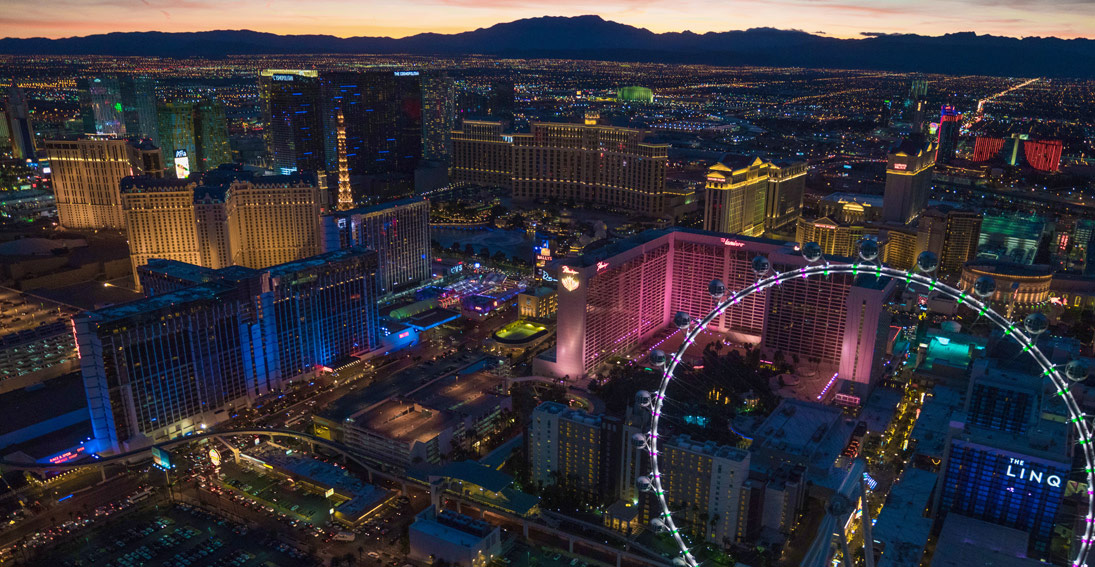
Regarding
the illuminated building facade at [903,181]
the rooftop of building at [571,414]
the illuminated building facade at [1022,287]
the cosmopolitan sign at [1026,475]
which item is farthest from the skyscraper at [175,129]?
Answer: the cosmopolitan sign at [1026,475]

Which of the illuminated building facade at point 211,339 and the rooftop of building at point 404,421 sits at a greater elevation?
the illuminated building facade at point 211,339

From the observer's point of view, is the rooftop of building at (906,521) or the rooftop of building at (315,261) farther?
the rooftop of building at (315,261)

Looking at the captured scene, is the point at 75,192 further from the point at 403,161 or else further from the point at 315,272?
the point at 315,272

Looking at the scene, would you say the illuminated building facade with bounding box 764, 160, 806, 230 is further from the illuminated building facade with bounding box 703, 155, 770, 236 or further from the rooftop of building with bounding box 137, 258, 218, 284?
the rooftop of building with bounding box 137, 258, 218, 284

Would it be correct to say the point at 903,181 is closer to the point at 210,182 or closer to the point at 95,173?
the point at 210,182

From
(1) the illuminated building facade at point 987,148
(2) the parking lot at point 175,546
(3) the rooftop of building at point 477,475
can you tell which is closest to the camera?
(2) the parking lot at point 175,546

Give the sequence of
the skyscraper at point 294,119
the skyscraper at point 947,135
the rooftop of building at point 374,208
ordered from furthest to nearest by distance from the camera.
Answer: the skyscraper at point 947,135 < the skyscraper at point 294,119 < the rooftop of building at point 374,208

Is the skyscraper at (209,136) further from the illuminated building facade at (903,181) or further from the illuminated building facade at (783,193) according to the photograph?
the illuminated building facade at (903,181)
